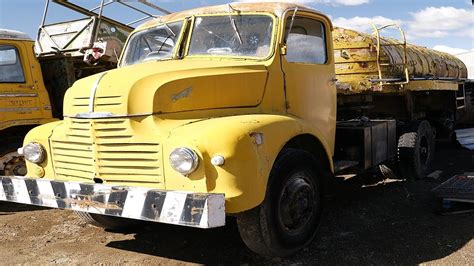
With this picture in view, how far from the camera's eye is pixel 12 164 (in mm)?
7043

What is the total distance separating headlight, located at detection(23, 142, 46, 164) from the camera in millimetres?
4402

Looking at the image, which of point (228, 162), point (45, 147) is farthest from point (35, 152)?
point (228, 162)

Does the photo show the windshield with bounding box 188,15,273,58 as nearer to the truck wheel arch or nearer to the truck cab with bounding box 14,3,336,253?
the truck cab with bounding box 14,3,336,253

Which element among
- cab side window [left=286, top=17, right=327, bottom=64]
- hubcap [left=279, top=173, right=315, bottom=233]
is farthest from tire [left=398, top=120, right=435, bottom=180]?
hubcap [left=279, top=173, right=315, bottom=233]

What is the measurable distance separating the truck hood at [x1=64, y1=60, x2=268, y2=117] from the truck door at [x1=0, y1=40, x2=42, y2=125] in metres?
3.31

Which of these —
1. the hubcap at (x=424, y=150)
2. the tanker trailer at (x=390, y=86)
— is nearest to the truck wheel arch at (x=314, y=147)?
the tanker trailer at (x=390, y=86)

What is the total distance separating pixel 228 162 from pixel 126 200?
803mm

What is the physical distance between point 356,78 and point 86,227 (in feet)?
14.6

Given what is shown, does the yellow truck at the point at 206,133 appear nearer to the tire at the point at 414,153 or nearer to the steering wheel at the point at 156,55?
the steering wheel at the point at 156,55

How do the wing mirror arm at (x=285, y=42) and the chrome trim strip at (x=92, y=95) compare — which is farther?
the wing mirror arm at (x=285, y=42)

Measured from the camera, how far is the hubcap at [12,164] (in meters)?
6.94

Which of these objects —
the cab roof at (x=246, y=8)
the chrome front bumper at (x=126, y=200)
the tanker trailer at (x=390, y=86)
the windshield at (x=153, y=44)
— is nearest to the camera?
the chrome front bumper at (x=126, y=200)

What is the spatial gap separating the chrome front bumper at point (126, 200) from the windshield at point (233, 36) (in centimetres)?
168

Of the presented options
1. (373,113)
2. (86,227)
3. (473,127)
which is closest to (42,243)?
(86,227)
